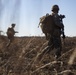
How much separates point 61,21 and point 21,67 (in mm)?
5713

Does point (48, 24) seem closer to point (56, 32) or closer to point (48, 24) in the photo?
point (48, 24)

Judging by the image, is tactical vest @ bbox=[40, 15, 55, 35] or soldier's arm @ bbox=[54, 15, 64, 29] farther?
tactical vest @ bbox=[40, 15, 55, 35]

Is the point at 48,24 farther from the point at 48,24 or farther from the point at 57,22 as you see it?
the point at 57,22

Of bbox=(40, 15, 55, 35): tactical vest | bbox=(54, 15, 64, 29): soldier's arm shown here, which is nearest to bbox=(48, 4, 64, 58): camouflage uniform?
bbox=(54, 15, 64, 29): soldier's arm

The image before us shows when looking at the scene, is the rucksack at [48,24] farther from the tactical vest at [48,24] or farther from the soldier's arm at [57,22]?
the soldier's arm at [57,22]

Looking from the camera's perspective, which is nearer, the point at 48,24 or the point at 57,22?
the point at 57,22

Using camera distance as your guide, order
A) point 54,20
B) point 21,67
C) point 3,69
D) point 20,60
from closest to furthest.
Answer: point 20,60 → point 21,67 → point 3,69 → point 54,20

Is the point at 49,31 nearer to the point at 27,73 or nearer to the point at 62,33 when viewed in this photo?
the point at 62,33

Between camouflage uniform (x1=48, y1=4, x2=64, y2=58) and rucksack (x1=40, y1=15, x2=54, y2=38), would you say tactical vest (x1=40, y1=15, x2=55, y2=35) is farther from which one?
camouflage uniform (x1=48, y1=4, x2=64, y2=58)

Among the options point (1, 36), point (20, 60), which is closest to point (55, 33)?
point (1, 36)

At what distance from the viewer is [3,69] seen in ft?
16.8

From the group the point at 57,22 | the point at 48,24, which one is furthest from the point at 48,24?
the point at 57,22

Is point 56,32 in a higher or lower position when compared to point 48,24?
lower

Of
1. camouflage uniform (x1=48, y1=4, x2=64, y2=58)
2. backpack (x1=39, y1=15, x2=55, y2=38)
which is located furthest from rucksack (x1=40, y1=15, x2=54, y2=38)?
camouflage uniform (x1=48, y1=4, x2=64, y2=58)
